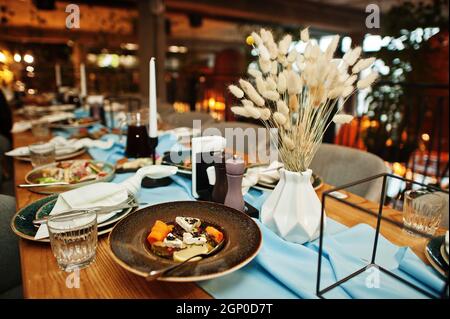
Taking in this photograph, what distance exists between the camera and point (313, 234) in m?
0.82

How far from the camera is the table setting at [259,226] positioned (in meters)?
0.65

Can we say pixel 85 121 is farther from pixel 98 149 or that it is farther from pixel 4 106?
pixel 98 149

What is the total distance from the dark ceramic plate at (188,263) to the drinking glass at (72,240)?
0.19ft

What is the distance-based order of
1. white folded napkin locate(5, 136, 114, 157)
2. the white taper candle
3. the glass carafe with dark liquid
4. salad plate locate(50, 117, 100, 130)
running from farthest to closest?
salad plate locate(50, 117, 100, 130)
white folded napkin locate(5, 136, 114, 157)
the glass carafe with dark liquid
the white taper candle

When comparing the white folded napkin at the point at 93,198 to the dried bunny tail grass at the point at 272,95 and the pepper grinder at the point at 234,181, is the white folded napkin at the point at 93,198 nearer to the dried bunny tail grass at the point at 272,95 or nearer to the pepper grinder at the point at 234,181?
the pepper grinder at the point at 234,181

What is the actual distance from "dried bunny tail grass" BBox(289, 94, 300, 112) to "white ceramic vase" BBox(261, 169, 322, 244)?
0.51ft

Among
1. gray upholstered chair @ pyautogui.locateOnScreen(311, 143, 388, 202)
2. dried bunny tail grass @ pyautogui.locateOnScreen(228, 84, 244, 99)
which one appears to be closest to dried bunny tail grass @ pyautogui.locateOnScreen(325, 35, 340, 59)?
dried bunny tail grass @ pyautogui.locateOnScreen(228, 84, 244, 99)

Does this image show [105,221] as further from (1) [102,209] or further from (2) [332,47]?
(2) [332,47]

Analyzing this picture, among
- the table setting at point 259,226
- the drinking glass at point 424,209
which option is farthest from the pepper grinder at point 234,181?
the drinking glass at point 424,209

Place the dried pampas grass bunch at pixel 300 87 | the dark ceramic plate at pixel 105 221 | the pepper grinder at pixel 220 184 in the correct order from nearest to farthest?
the dried pampas grass bunch at pixel 300 87 < the dark ceramic plate at pixel 105 221 < the pepper grinder at pixel 220 184

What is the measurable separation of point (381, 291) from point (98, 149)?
59.2 inches

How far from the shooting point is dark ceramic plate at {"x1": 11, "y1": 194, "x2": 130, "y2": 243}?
0.78m

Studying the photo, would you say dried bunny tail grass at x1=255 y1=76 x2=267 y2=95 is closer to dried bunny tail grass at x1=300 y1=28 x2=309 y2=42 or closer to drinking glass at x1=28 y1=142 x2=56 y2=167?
dried bunny tail grass at x1=300 y1=28 x2=309 y2=42
